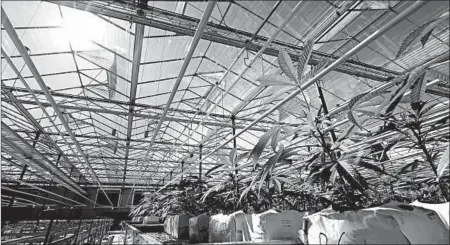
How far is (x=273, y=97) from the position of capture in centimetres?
130

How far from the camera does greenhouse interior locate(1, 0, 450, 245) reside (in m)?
0.94

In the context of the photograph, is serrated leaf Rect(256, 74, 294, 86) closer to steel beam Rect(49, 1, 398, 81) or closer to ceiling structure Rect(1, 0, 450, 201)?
ceiling structure Rect(1, 0, 450, 201)

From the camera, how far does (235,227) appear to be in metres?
1.54

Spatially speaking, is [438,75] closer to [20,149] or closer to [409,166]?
[409,166]

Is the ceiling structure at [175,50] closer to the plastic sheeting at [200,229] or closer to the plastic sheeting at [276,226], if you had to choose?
the plastic sheeting at [276,226]

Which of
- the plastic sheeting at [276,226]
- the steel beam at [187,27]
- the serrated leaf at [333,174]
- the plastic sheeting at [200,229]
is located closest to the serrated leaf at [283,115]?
the serrated leaf at [333,174]

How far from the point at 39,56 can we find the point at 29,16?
1656 millimetres

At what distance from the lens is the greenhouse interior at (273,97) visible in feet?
3.08

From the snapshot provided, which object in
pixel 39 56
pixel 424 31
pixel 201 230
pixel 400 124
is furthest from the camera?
pixel 39 56

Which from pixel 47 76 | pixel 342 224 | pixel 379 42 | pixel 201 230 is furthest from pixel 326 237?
pixel 47 76

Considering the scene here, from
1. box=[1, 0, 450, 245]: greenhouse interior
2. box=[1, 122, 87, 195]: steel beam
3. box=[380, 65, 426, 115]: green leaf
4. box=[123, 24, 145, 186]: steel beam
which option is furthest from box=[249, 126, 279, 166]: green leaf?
box=[123, 24, 145, 186]: steel beam

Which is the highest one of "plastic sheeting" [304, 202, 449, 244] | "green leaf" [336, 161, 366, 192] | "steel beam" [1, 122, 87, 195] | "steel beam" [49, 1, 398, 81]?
"steel beam" [49, 1, 398, 81]

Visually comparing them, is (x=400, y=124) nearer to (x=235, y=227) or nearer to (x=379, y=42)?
(x=235, y=227)

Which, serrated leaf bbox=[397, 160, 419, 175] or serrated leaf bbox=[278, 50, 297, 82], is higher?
serrated leaf bbox=[278, 50, 297, 82]
